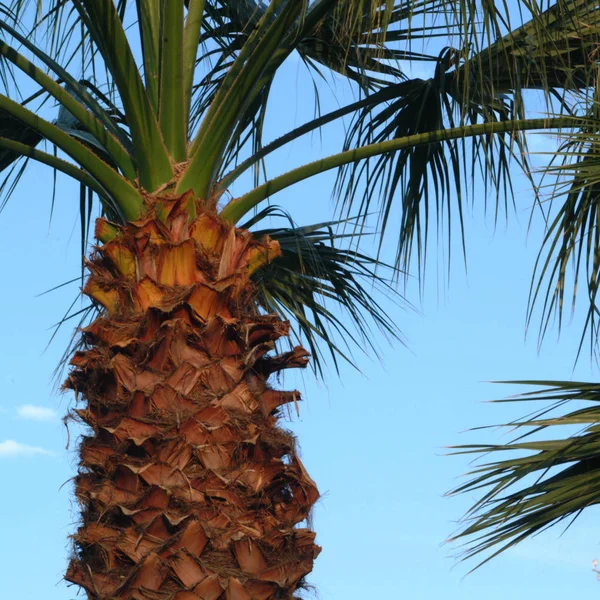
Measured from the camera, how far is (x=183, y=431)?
3.49 metres

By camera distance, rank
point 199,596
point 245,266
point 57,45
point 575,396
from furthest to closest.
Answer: point 57,45 → point 245,266 → point 575,396 → point 199,596

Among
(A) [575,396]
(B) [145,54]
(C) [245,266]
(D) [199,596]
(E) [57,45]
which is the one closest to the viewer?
(D) [199,596]

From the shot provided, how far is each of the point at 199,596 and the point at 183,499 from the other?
32cm

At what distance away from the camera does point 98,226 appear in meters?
4.01

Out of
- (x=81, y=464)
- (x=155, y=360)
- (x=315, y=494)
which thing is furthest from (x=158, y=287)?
(x=315, y=494)

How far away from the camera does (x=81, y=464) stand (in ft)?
11.9

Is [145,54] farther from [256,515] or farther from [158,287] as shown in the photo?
[256,515]

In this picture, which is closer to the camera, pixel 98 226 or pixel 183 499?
pixel 183 499

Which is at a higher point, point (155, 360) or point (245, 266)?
point (245, 266)

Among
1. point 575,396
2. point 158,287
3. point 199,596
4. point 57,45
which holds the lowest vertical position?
point 199,596

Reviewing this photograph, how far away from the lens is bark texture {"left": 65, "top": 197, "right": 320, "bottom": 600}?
3.38 m

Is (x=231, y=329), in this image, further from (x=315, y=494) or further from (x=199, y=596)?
(x=199, y=596)

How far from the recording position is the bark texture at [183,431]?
3379 mm

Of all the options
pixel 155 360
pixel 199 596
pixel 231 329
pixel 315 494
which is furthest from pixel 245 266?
pixel 199 596
